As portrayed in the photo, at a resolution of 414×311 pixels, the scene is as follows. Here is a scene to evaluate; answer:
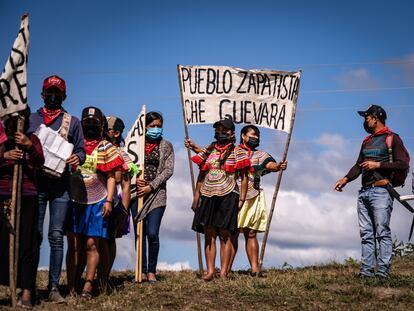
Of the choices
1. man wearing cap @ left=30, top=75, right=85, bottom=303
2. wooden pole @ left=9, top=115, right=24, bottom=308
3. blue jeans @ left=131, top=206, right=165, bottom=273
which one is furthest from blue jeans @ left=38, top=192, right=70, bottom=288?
blue jeans @ left=131, top=206, right=165, bottom=273

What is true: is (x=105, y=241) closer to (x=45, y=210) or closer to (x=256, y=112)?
(x=45, y=210)

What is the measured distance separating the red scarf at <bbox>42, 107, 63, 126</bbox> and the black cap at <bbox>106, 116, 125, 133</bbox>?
206 cm

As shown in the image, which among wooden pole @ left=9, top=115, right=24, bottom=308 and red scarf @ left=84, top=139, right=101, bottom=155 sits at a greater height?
red scarf @ left=84, top=139, right=101, bottom=155

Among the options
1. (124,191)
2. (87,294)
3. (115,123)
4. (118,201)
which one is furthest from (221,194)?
(87,294)

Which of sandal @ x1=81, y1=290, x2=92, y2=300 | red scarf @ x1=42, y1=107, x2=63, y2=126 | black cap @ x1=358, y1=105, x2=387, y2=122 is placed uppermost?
black cap @ x1=358, y1=105, x2=387, y2=122

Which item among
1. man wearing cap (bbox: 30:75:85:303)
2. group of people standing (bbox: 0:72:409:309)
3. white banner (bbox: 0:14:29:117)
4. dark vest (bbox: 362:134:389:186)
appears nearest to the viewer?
white banner (bbox: 0:14:29:117)

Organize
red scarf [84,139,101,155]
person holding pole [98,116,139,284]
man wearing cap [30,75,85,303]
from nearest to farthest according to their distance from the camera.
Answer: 1. man wearing cap [30,75,85,303]
2. red scarf [84,139,101,155]
3. person holding pole [98,116,139,284]

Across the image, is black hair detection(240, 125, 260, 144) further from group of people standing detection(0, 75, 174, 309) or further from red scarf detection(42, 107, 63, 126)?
red scarf detection(42, 107, 63, 126)

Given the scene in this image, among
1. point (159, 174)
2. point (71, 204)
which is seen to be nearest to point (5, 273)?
point (71, 204)

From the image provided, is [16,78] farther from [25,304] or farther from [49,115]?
[25,304]

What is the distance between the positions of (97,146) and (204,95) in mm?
3998

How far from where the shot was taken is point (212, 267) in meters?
12.5

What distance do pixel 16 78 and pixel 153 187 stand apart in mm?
3273

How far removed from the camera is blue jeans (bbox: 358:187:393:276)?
11742 millimetres
